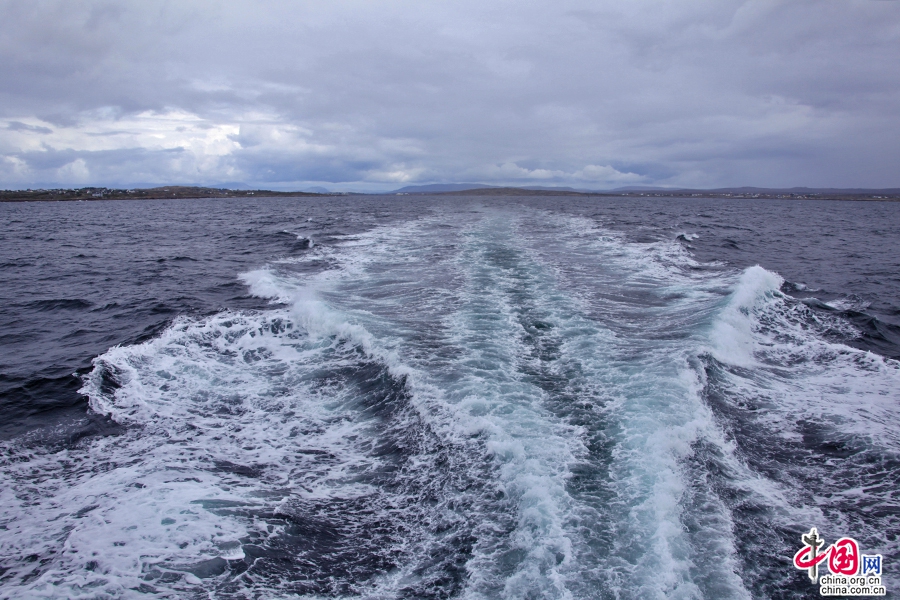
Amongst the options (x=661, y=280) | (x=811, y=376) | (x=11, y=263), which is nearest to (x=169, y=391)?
(x=811, y=376)

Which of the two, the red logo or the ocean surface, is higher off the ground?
the ocean surface

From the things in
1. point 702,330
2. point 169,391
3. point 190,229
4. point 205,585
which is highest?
point 190,229

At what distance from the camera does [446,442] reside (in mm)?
6973

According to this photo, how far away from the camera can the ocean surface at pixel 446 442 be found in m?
4.82

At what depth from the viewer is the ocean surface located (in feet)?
15.8

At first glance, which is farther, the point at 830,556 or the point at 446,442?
the point at 446,442

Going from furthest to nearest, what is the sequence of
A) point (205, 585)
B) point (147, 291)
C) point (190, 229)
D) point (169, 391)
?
point (190, 229), point (147, 291), point (169, 391), point (205, 585)

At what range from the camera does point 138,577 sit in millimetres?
4668

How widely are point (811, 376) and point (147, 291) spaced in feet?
67.3

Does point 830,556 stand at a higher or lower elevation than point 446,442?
lower

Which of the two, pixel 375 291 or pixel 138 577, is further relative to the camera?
pixel 375 291

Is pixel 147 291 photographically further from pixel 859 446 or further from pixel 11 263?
pixel 859 446

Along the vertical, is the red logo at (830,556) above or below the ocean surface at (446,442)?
below

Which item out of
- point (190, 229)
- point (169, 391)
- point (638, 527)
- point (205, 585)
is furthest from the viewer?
point (190, 229)
